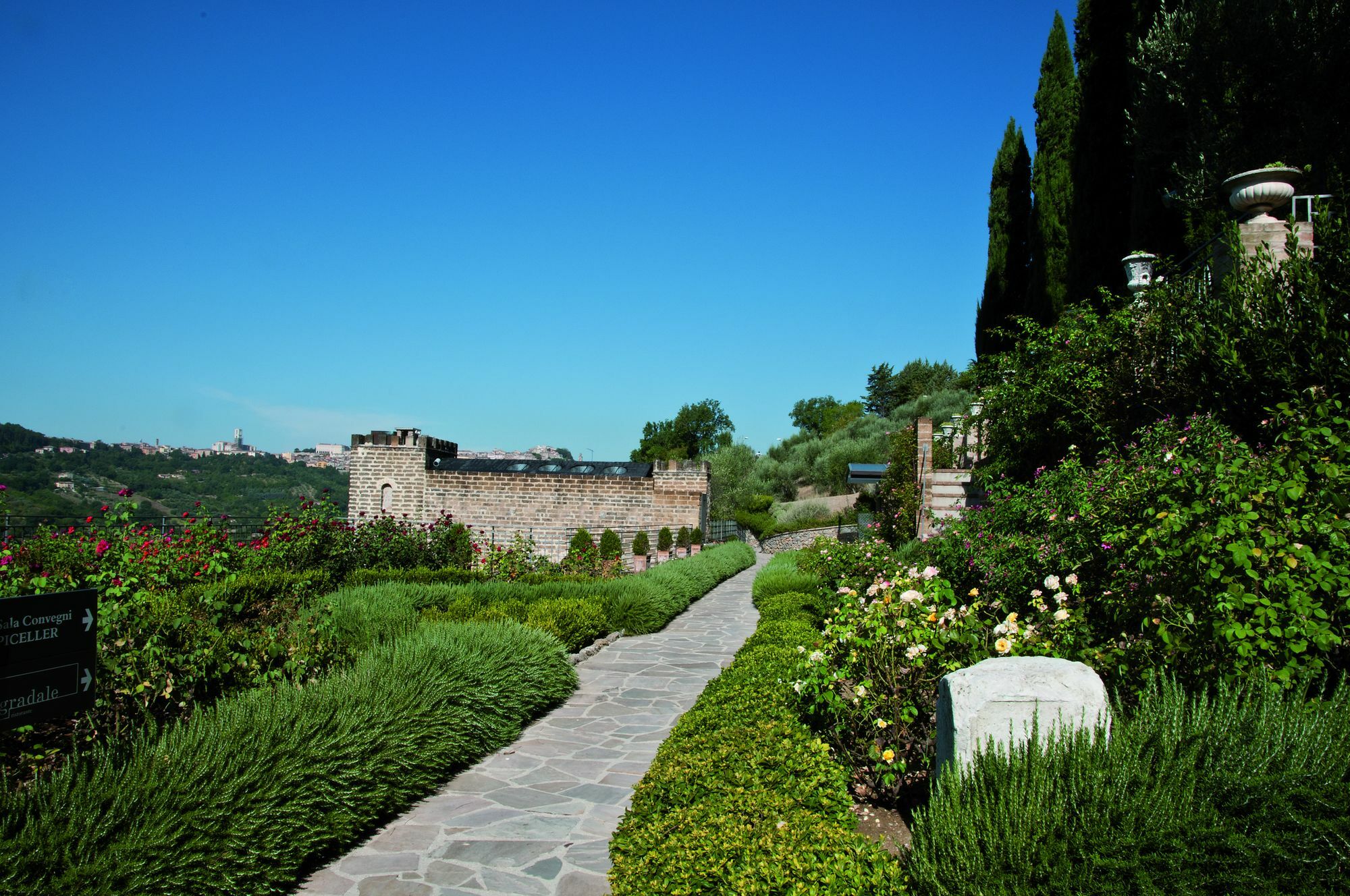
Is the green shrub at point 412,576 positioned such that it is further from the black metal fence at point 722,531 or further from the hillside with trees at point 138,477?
the black metal fence at point 722,531

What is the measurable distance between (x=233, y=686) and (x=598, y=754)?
250 centimetres

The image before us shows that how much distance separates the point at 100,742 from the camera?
12.9ft

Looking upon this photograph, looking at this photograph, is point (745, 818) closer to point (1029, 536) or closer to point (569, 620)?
point (1029, 536)

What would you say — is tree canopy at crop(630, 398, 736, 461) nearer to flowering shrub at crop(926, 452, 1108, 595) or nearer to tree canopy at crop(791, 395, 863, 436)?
tree canopy at crop(791, 395, 863, 436)

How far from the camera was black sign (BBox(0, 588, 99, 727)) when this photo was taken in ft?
9.70

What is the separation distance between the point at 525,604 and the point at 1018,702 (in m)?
7.41

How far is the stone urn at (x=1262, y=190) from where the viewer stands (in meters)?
6.32

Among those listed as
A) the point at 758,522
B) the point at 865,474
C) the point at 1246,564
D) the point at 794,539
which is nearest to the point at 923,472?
the point at 865,474

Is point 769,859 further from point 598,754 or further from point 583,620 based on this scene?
point 583,620

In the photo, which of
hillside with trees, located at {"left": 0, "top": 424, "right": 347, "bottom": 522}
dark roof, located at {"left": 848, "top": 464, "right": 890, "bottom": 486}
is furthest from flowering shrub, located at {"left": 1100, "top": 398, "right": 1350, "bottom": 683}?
dark roof, located at {"left": 848, "top": 464, "right": 890, "bottom": 486}

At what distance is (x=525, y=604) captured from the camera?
9820mm

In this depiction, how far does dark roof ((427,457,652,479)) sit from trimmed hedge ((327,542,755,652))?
10095mm

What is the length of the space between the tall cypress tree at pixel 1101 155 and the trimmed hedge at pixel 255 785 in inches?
611

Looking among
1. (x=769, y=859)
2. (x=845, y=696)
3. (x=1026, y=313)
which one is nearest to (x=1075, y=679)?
(x=769, y=859)
